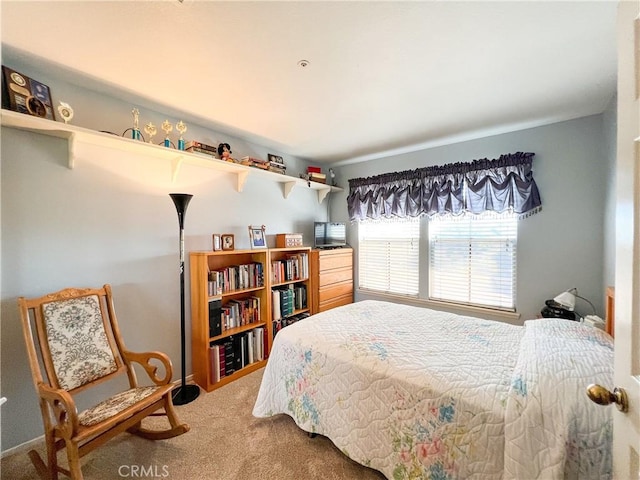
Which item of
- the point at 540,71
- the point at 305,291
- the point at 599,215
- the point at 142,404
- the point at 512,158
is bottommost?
the point at 142,404

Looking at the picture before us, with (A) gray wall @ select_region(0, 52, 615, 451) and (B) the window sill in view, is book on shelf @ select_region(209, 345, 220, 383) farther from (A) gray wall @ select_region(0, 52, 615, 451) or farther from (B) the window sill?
(B) the window sill

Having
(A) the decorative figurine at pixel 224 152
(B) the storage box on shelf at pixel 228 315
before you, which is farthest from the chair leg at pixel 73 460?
(A) the decorative figurine at pixel 224 152

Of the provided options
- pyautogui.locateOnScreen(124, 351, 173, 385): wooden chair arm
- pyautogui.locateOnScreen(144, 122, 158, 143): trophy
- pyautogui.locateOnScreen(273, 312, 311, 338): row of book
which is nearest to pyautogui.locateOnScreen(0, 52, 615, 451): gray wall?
pyautogui.locateOnScreen(144, 122, 158, 143): trophy

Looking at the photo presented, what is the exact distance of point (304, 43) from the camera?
1.42 meters

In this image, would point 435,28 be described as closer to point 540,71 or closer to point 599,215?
point 540,71

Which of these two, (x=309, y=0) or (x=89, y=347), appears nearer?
(x=309, y=0)

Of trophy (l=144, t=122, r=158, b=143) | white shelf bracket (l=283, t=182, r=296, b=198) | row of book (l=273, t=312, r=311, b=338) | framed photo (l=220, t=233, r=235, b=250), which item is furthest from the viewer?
white shelf bracket (l=283, t=182, r=296, b=198)

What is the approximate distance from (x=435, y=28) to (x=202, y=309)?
8.63ft

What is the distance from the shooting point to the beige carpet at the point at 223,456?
4.78ft

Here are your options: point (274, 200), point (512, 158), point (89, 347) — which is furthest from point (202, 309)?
point (512, 158)

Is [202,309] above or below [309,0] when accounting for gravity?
below

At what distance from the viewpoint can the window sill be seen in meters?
2.69

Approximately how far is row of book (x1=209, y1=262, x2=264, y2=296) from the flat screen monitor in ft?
3.40

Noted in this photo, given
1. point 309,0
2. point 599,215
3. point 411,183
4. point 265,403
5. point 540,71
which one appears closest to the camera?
point 309,0
